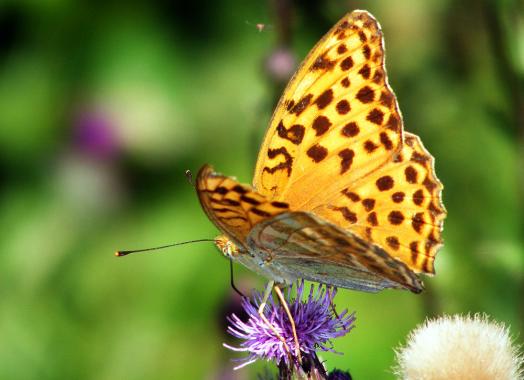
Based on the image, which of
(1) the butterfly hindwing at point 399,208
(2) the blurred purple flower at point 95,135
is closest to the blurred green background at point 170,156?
(2) the blurred purple flower at point 95,135

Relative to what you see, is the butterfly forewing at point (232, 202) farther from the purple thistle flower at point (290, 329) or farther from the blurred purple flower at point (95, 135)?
the blurred purple flower at point (95, 135)

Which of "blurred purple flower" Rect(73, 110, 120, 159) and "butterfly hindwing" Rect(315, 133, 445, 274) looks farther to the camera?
"blurred purple flower" Rect(73, 110, 120, 159)

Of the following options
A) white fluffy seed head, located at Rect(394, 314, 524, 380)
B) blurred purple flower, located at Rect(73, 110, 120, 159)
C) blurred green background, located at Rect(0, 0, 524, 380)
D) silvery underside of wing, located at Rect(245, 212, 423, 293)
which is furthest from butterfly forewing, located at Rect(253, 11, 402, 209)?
blurred purple flower, located at Rect(73, 110, 120, 159)

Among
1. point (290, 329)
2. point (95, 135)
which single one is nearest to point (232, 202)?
point (290, 329)

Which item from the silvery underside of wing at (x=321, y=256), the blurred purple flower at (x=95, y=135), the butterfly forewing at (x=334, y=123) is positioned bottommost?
the silvery underside of wing at (x=321, y=256)

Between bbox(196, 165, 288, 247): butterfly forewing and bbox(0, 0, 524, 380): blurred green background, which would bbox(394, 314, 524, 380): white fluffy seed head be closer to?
bbox(196, 165, 288, 247): butterfly forewing

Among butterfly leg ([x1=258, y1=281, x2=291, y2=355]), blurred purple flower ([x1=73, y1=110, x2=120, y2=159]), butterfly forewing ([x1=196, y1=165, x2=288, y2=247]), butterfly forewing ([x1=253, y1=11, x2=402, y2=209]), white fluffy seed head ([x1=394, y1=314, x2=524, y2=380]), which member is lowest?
white fluffy seed head ([x1=394, y1=314, x2=524, y2=380])

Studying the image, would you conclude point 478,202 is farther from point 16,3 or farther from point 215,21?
point 16,3
